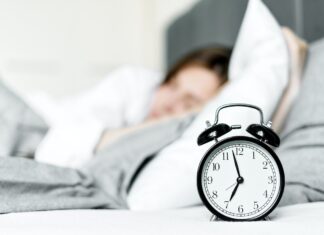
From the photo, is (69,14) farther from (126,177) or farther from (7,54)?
(126,177)

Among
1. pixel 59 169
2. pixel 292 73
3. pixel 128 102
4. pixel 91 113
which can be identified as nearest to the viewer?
pixel 59 169

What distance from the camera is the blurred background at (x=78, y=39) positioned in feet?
9.36

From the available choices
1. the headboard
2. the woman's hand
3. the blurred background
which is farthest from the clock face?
the blurred background

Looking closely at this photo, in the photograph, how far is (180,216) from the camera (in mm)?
784

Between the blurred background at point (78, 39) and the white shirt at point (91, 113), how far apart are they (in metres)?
0.64

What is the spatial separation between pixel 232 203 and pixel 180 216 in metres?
0.11

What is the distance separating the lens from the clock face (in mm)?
709

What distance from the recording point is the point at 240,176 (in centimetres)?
71

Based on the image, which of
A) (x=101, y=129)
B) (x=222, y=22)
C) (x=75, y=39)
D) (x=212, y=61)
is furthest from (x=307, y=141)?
(x=75, y=39)

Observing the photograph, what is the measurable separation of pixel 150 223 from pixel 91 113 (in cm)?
110

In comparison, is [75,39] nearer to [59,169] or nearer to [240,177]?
[59,169]

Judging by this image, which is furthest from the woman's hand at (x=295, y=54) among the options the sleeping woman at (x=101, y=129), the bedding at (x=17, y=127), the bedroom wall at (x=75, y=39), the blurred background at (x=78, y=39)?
the bedroom wall at (x=75, y=39)

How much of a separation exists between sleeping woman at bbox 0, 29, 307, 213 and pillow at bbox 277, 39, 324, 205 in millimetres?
79

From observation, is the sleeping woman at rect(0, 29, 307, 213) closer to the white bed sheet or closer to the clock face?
the white bed sheet
